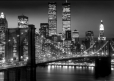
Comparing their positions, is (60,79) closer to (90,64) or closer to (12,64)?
(12,64)

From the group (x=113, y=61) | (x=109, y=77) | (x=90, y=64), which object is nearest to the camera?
(x=109, y=77)

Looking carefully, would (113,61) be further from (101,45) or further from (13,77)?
(13,77)

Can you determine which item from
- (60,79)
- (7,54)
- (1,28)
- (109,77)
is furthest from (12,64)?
(1,28)

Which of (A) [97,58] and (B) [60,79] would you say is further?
(A) [97,58]

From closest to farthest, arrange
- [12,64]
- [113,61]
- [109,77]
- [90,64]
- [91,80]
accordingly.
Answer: [12,64], [91,80], [109,77], [113,61], [90,64]

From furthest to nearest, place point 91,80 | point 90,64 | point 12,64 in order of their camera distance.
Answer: point 90,64
point 91,80
point 12,64

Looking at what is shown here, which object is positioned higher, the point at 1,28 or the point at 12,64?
the point at 1,28

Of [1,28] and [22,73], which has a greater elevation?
[1,28]

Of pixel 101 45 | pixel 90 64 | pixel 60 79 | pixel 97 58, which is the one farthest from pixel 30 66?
pixel 90 64

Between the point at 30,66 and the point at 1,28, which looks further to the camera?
the point at 1,28
